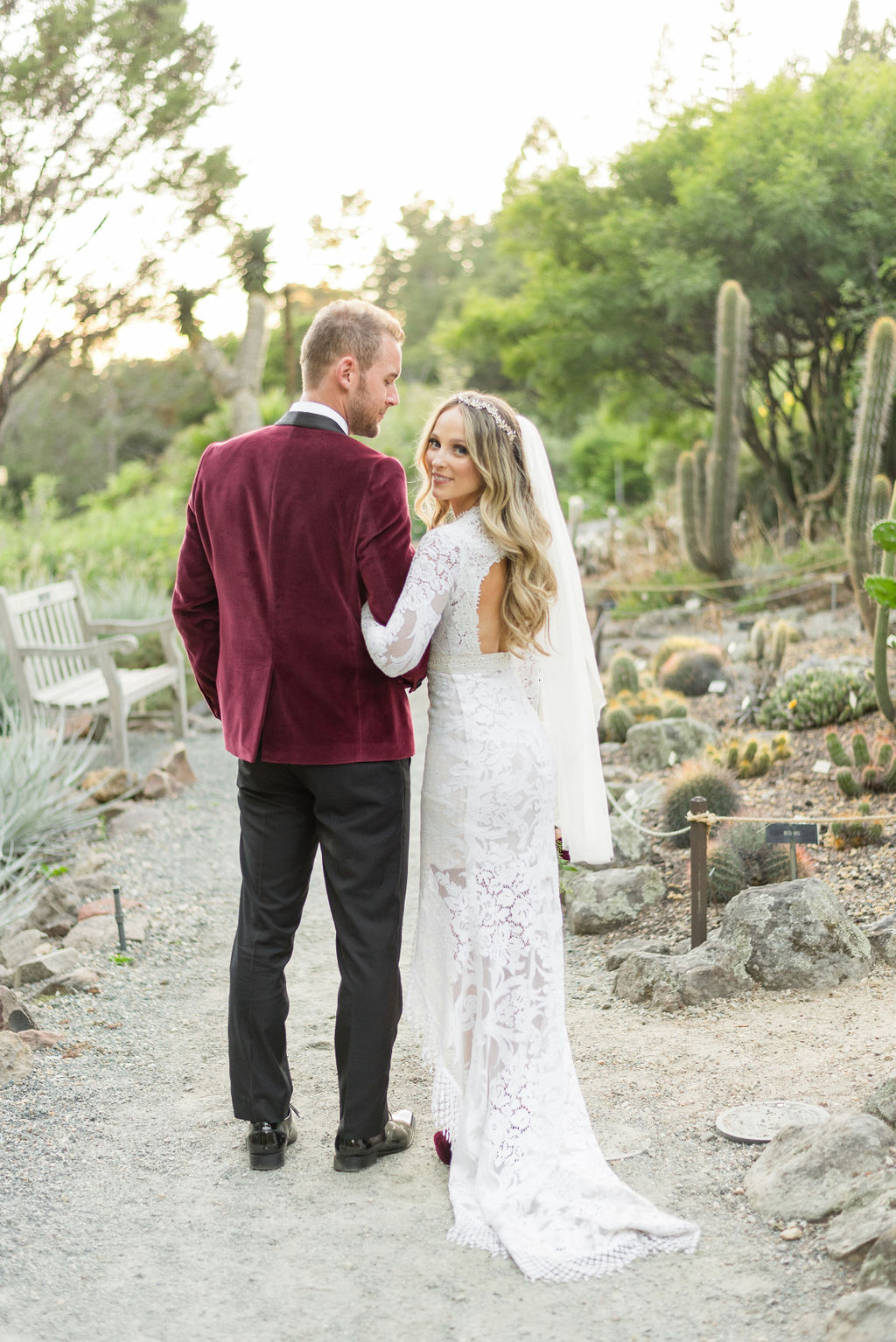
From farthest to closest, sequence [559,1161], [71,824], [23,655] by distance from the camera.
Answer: [23,655], [71,824], [559,1161]

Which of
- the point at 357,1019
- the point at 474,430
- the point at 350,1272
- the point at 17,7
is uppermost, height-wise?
the point at 17,7

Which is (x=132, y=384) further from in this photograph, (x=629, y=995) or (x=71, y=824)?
(x=629, y=995)

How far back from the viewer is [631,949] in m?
3.99

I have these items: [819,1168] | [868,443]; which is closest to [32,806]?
[819,1168]

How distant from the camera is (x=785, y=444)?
1673 centimetres

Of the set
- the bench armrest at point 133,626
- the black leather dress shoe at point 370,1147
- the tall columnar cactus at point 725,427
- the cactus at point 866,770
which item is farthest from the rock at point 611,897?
the tall columnar cactus at point 725,427

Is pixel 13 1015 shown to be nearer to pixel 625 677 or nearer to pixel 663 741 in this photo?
pixel 663 741

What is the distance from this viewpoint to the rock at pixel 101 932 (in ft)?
15.1

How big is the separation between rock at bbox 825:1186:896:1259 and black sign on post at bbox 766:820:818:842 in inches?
58.8

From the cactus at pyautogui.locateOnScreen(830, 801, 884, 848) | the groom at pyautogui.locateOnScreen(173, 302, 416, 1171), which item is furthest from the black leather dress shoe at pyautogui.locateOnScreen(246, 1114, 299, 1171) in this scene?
the cactus at pyautogui.locateOnScreen(830, 801, 884, 848)

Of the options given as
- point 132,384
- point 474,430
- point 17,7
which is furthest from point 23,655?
point 132,384

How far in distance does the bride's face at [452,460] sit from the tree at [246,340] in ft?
34.9

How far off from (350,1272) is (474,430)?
5.97 feet

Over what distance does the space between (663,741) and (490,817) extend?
3856 mm
